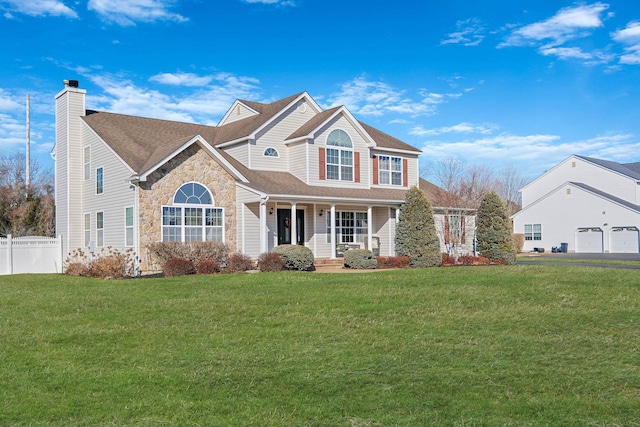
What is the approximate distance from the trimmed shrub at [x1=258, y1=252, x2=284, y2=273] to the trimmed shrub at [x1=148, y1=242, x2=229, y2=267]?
1.51 m

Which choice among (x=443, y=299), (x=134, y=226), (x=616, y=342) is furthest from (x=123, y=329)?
(x=134, y=226)

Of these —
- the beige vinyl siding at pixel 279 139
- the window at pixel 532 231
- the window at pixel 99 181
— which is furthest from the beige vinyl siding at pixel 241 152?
the window at pixel 532 231

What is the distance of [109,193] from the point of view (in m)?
23.7

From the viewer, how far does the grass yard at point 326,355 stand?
694 cm

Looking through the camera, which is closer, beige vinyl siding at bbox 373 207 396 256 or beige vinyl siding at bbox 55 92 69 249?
beige vinyl siding at bbox 55 92 69 249

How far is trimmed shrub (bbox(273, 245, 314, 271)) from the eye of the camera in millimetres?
21734

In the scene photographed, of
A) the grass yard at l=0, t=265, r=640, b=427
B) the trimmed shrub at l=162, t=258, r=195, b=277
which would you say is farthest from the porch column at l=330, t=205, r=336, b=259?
the grass yard at l=0, t=265, r=640, b=427

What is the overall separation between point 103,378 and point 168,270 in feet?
38.2

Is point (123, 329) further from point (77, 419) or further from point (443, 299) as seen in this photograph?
point (443, 299)

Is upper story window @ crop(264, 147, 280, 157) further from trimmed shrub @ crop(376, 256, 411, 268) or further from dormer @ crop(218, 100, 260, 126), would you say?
trimmed shrub @ crop(376, 256, 411, 268)

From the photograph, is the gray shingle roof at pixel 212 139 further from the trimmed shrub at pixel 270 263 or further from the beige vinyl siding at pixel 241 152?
the trimmed shrub at pixel 270 263

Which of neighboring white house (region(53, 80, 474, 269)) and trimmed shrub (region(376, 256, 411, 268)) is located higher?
neighboring white house (region(53, 80, 474, 269))

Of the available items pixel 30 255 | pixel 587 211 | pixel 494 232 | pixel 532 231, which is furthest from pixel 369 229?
pixel 532 231

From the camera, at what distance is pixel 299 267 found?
71.8ft
